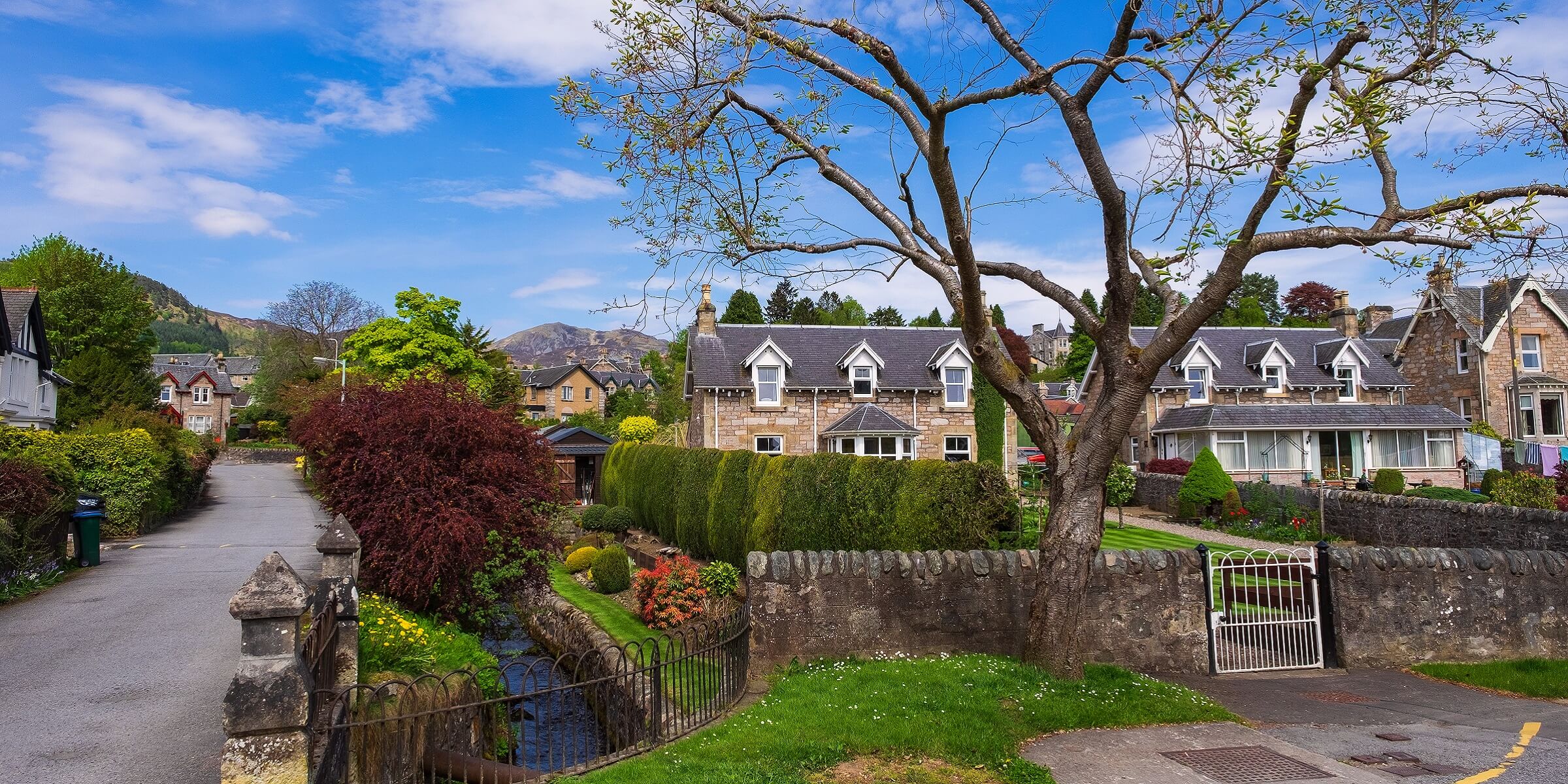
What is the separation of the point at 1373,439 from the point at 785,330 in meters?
25.0

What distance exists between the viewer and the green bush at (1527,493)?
67.0ft

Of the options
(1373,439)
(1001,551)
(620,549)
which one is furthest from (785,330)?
(1001,551)

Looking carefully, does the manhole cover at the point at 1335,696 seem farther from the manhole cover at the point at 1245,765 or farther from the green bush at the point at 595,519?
the green bush at the point at 595,519

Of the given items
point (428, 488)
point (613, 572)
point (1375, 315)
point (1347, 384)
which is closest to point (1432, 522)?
point (613, 572)

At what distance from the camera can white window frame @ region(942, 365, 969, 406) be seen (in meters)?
36.1

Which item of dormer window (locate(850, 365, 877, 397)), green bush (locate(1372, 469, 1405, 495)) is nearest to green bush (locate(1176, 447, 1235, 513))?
green bush (locate(1372, 469, 1405, 495))

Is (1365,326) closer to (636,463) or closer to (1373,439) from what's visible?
(1373,439)

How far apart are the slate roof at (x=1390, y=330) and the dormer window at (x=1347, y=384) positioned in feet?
27.6

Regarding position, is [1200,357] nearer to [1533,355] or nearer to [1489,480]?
[1489,480]

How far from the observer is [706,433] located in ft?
113

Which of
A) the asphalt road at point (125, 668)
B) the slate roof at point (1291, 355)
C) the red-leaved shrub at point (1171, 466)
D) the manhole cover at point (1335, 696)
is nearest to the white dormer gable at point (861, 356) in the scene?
the red-leaved shrub at point (1171, 466)

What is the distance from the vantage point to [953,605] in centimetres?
1061

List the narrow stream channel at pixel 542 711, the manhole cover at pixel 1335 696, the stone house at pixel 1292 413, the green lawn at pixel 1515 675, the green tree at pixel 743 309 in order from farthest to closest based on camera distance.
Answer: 1. the green tree at pixel 743 309
2. the stone house at pixel 1292 413
3. the narrow stream channel at pixel 542 711
4. the green lawn at pixel 1515 675
5. the manhole cover at pixel 1335 696

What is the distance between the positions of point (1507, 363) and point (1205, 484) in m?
23.2
